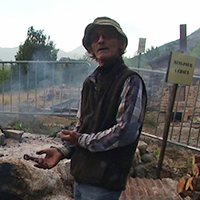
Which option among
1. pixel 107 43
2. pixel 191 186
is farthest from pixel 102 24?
pixel 191 186

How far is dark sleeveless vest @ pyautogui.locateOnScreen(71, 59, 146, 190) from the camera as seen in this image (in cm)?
117

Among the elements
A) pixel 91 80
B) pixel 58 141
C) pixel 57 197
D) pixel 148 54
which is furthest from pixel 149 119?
pixel 148 54

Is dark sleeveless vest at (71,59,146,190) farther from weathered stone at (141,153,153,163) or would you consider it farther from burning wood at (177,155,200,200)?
weathered stone at (141,153,153,163)

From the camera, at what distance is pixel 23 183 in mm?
2424

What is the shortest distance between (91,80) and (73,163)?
46 cm

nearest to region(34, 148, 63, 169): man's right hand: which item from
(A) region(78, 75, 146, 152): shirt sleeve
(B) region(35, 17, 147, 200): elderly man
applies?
(B) region(35, 17, 147, 200): elderly man

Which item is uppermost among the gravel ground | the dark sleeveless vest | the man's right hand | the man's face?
the man's face

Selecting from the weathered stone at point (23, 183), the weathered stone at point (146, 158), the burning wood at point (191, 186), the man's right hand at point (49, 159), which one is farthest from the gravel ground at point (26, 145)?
the man's right hand at point (49, 159)

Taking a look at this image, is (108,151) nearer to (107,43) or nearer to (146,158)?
(107,43)

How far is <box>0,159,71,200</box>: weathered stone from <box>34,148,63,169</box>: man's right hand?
1223 millimetres

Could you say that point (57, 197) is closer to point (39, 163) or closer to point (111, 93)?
point (39, 163)

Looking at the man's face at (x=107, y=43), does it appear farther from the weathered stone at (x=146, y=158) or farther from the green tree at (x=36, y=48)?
the green tree at (x=36, y=48)

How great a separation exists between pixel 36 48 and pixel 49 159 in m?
13.0

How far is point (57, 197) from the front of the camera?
2.59m
